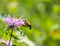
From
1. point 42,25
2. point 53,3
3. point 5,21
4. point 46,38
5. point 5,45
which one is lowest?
point 5,45

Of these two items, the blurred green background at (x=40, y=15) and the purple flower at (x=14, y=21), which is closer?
A: the purple flower at (x=14, y=21)

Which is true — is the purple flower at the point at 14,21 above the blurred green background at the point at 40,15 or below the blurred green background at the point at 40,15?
below

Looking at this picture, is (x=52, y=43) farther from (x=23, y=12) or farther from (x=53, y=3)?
(x=53, y=3)

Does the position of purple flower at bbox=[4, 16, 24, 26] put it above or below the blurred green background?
below

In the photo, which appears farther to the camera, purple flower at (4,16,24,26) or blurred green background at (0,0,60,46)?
blurred green background at (0,0,60,46)

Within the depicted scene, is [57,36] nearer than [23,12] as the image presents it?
Yes

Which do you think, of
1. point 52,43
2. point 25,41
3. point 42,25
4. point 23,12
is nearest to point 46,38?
point 52,43

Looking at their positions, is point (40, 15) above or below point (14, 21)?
above

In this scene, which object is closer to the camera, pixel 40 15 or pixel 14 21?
pixel 14 21
